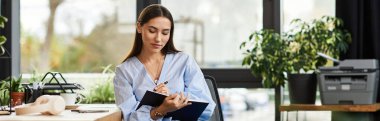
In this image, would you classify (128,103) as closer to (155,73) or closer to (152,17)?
(155,73)

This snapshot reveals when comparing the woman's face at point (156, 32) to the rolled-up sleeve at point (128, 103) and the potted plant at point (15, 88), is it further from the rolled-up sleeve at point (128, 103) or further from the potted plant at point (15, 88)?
the potted plant at point (15, 88)

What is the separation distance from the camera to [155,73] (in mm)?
2508

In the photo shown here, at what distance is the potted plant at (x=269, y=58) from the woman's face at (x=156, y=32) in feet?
5.59

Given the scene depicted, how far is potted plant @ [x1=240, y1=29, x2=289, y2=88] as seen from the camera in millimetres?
4031

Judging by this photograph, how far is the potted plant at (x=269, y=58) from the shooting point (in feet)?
13.2

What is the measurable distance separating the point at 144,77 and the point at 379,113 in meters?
2.12

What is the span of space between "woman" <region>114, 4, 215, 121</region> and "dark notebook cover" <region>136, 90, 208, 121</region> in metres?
→ 0.03

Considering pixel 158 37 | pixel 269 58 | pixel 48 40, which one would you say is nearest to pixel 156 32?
pixel 158 37

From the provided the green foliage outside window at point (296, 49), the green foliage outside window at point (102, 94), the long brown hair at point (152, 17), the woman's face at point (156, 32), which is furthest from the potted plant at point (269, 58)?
the woman's face at point (156, 32)

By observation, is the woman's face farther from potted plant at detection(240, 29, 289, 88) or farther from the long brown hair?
potted plant at detection(240, 29, 289, 88)

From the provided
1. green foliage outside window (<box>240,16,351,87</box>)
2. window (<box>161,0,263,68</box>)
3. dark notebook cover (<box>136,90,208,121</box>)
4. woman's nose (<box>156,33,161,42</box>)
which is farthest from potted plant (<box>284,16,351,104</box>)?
woman's nose (<box>156,33,161,42</box>)

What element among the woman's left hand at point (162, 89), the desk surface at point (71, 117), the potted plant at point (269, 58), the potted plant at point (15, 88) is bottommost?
the desk surface at point (71, 117)

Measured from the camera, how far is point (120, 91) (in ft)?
7.94

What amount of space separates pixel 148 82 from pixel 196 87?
0.20 metres
